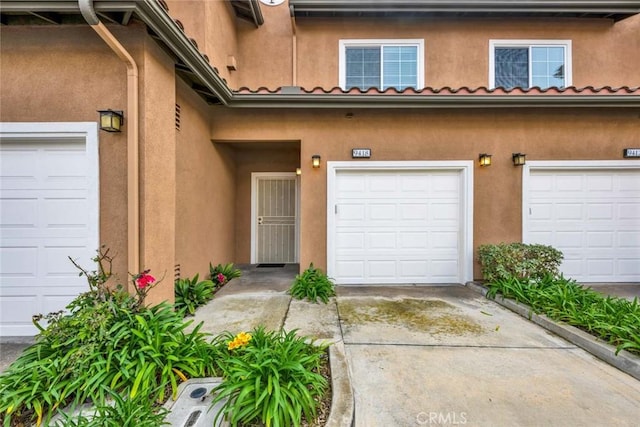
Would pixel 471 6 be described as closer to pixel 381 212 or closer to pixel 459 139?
pixel 459 139

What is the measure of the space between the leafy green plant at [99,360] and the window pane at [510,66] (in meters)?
8.10

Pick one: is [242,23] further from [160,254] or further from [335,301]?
[335,301]

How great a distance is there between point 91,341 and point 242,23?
7.13 meters

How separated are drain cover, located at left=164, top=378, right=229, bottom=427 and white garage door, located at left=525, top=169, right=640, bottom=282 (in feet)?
19.3

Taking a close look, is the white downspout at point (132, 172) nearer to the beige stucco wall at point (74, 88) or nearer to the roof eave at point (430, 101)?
the beige stucco wall at point (74, 88)

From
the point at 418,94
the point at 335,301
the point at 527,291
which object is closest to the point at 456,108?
the point at 418,94

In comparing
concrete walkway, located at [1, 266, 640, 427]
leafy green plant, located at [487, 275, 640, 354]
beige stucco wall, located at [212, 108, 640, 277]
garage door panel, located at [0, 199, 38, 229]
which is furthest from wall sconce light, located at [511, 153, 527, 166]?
garage door panel, located at [0, 199, 38, 229]

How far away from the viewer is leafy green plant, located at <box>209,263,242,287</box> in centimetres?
521

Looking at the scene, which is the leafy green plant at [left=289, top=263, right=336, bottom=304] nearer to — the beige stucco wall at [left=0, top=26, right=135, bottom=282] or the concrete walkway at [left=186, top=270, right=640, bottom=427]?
the concrete walkway at [left=186, top=270, right=640, bottom=427]

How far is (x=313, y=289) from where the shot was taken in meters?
4.55

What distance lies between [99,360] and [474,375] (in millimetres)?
3321

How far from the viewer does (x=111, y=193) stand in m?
3.23

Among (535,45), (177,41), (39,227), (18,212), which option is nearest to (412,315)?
(177,41)

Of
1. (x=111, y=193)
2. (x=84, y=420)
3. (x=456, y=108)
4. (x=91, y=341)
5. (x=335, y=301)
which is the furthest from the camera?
(x=456, y=108)
